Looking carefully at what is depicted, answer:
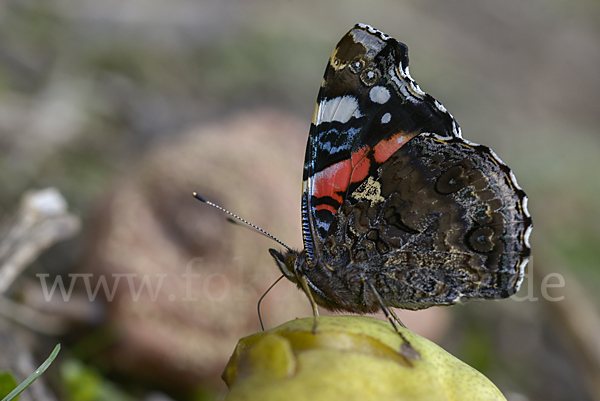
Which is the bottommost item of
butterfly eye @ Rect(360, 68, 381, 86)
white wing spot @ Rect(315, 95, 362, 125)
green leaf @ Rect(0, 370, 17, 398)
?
green leaf @ Rect(0, 370, 17, 398)

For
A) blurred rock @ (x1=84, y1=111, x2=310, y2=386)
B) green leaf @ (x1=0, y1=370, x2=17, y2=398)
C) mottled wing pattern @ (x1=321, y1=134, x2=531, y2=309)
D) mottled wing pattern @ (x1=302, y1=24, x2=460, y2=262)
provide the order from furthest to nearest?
1. blurred rock @ (x1=84, y1=111, x2=310, y2=386)
2. mottled wing pattern @ (x1=302, y1=24, x2=460, y2=262)
3. mottled wing pattern @ (x1=321, y1=134, x2=531, y2=309)
4. green leaf @ (x1=0, y1=370, x2=17, y2=398)

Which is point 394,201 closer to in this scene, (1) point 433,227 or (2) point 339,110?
(1) point 433,227

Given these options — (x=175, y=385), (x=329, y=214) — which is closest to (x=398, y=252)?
(x=329, y=214)

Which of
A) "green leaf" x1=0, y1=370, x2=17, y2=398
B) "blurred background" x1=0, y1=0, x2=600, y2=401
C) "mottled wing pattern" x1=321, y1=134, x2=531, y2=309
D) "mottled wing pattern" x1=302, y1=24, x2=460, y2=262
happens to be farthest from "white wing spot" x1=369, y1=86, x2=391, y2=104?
"green leaf" x1=0, y1=370, x2=17, y2=398

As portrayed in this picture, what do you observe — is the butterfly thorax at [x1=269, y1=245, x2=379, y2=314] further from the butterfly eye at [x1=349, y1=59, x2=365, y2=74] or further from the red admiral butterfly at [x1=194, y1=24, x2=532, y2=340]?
the butterfly eye at [x1=349, y1=59, x2=365, y2=74]

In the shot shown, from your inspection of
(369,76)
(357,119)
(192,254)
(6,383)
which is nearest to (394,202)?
(357,119)

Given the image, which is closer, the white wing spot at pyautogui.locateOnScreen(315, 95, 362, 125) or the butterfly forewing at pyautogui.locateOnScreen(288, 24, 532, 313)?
the butterfly forewing at pyautogui.locateOnScreen(288, 24, 532, 313)

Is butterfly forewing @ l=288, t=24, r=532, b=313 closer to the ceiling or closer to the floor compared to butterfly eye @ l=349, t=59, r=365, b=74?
closer to the floor
